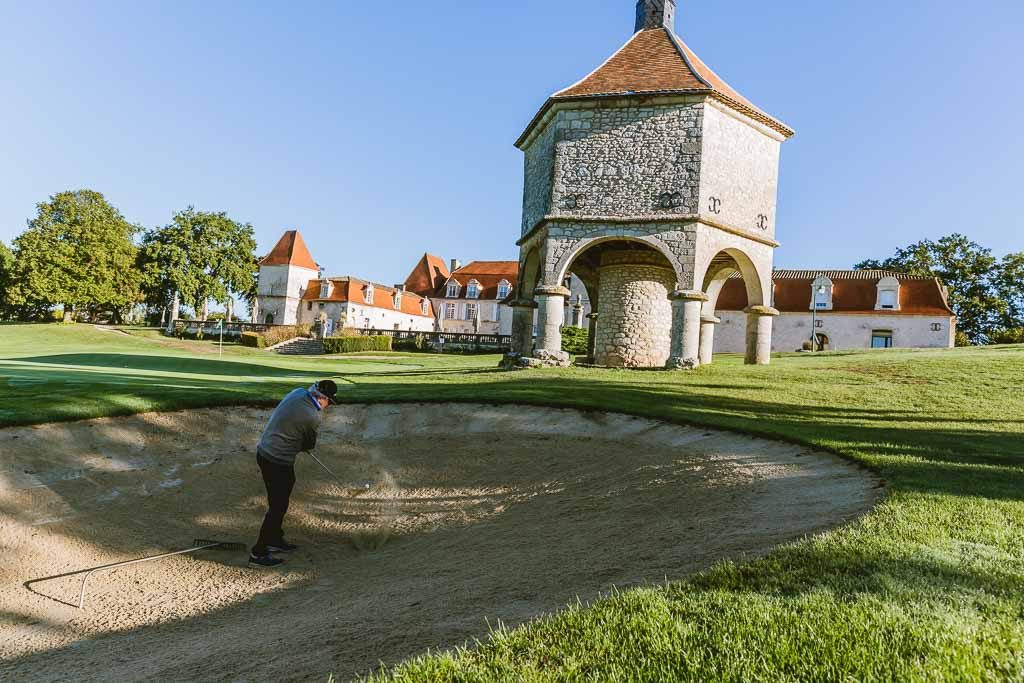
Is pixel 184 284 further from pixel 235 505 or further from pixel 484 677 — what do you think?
pixel 484 677

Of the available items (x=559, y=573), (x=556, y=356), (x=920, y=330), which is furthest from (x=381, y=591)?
(x=920, y=330)

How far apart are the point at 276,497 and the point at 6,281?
245 ft

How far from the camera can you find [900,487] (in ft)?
22.6

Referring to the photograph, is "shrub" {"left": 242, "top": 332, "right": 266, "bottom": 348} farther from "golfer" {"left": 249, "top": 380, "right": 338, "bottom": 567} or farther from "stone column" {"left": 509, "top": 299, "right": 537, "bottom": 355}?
"golfer" {"left": 249, "top": 380, "right": 338, "bottom": 567}

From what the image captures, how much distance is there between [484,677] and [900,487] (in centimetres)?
550

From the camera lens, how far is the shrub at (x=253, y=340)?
5412cm

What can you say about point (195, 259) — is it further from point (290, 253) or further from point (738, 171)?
point (738, 171)

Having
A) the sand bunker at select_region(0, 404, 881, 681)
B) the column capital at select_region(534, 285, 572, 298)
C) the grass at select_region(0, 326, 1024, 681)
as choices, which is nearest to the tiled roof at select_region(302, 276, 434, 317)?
the column capital at select_region(534, 285, 572, 298)

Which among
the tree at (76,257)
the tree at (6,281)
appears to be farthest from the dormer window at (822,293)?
the tree at (6,281)

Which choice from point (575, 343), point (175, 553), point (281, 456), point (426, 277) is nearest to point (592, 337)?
point (575, 343)

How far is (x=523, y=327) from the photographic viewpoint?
990 inches

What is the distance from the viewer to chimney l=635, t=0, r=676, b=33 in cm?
2572

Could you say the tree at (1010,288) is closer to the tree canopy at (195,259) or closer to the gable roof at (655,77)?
the gable roof at (655,77)

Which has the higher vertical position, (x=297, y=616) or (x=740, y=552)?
(x=740, y=552)
